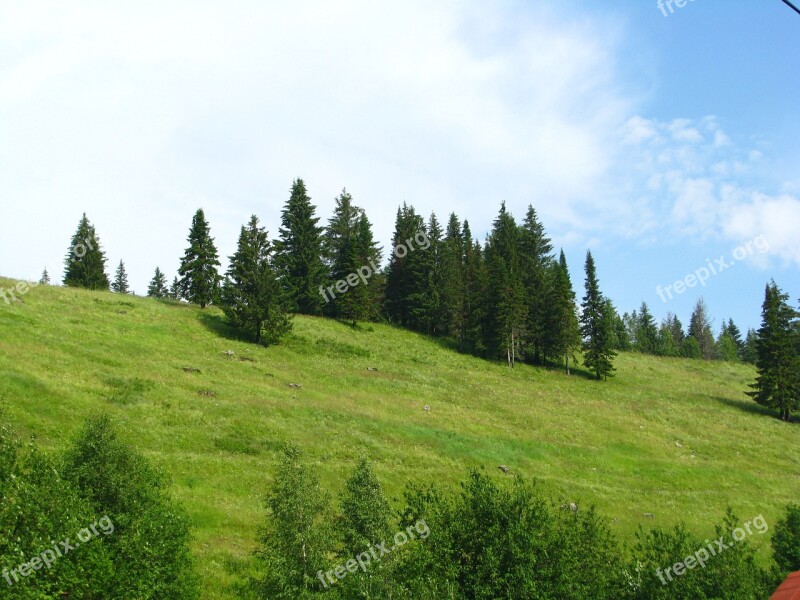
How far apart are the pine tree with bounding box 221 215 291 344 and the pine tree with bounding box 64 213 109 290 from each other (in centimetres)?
2895

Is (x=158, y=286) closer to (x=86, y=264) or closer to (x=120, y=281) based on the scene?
(x=120, y=281)

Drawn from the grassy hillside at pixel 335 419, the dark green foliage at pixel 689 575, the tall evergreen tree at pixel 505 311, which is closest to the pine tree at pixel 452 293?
the tall evergreen tree at pixel 505 311

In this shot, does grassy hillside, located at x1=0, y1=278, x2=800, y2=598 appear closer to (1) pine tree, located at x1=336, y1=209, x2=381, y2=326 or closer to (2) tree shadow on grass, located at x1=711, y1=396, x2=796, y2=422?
(2) tree shadow on grass, located at x1=711, y1=396, x2=796, y2=422

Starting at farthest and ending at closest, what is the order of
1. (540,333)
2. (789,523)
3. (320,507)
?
(540,333), (789,523), (320,507)

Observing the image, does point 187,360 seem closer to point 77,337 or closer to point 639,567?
point 77,337

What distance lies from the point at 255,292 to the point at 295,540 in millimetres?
48533

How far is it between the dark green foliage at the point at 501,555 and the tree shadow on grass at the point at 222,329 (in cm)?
4666

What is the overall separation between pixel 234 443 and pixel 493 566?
20.8 metres

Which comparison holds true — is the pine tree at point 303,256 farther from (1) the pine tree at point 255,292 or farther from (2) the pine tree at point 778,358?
(2) the pine tree at point 778,358

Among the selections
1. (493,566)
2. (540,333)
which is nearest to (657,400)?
(540,333)

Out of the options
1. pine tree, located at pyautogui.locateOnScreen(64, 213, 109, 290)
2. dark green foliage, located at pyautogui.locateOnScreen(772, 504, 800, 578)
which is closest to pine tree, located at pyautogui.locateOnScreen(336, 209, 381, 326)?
pine tree, located at pyautogui.locateOnScreen(64, 213, 109, 290)

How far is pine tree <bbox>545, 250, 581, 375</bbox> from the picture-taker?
251 feet

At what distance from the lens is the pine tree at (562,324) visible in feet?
251

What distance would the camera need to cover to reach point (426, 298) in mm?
87812
